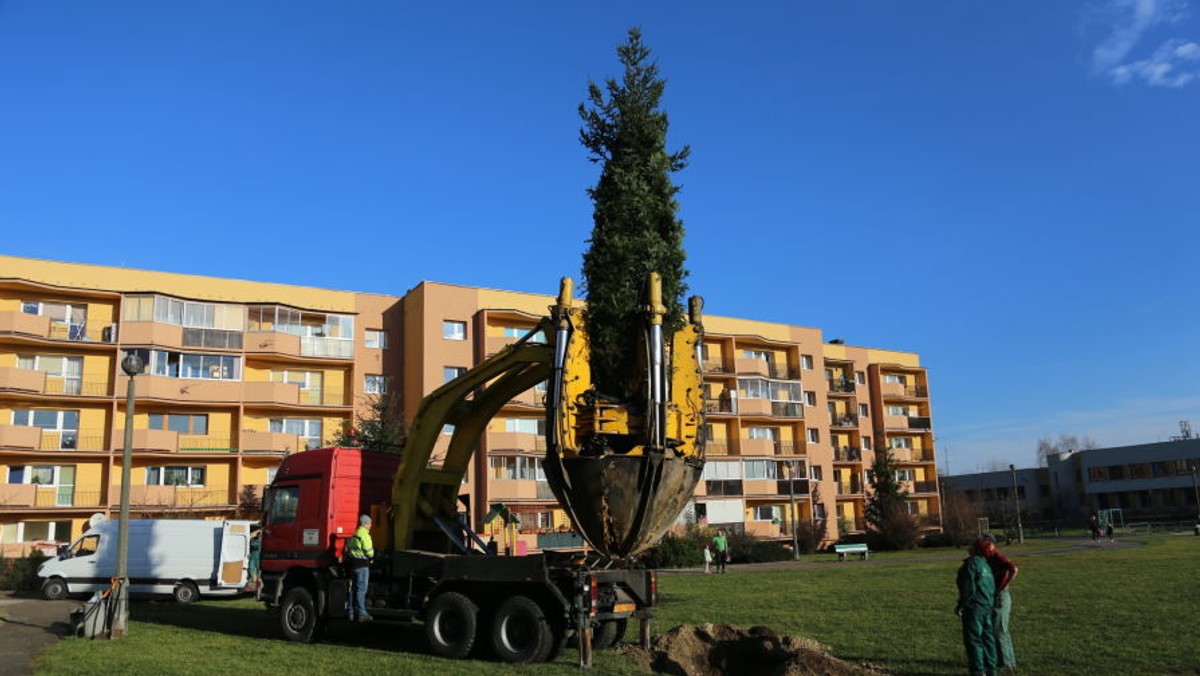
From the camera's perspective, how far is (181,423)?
43.1m

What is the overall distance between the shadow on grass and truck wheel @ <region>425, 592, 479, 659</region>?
451 millimetres

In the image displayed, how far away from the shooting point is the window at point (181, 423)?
42.6 metres

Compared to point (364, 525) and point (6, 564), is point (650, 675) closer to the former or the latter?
point (364, 525)

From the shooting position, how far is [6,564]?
113 feet

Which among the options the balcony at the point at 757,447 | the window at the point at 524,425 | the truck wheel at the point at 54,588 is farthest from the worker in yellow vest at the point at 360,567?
the balcony at the point at 757,447

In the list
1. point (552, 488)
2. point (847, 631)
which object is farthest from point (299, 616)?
point (847, 631)

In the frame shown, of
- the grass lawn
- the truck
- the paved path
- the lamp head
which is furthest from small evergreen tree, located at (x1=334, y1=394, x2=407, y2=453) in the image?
the lamp head

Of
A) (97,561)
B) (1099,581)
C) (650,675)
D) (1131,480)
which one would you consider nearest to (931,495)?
(1131,480)

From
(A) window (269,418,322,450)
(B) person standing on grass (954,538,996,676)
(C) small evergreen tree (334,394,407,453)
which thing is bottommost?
(B) person standing on grass (954,538,996,676)

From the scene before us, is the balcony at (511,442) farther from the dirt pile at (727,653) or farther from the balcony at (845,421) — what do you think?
the dirt pile at (727,653)

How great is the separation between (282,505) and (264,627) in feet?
9.85

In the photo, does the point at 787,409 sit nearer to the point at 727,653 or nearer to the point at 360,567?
the point at 727,653

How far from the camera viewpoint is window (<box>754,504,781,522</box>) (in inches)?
2382

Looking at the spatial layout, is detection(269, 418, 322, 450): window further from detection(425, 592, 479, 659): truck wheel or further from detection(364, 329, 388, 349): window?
detection(425, 592, 479, 659): truck wheel
